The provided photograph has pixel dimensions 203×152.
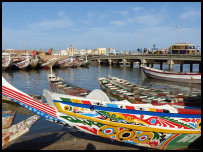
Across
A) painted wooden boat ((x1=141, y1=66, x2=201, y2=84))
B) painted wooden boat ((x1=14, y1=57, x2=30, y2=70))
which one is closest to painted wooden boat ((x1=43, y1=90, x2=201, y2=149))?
painted wooden boat ((x1=141, y1=66, x2=201, y2=84))

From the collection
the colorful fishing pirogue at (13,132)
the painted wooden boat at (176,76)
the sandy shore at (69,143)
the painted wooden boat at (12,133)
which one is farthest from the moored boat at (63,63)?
the painted wooden boat at (12,133)

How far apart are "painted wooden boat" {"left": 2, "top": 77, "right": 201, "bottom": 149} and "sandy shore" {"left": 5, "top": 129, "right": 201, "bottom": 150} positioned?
1.80 meters

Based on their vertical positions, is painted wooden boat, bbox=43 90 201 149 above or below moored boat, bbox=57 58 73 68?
below

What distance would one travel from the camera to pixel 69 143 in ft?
39.2

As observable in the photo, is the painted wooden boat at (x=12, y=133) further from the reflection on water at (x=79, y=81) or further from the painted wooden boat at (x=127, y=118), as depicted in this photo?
the reflection on water at (x=79, y=81)

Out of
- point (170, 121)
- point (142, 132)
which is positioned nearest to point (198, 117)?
point (170, 121)

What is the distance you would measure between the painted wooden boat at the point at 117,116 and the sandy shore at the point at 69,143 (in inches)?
71.0

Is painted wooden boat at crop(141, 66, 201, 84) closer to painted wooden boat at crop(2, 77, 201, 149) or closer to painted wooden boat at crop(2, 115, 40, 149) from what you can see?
painted wooden boat at crop(2, 77, 201, 149)

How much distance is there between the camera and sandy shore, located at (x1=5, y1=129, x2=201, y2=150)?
11.3 metres

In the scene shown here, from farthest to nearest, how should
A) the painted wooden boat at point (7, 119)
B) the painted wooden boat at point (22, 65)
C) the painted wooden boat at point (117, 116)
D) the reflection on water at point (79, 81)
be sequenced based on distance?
the painted wooden boat at point (22, 65), the reflection on water at point (79, 81), the painted wooden boat at point (7, 119), the painted wooden boat at point (117, 116)

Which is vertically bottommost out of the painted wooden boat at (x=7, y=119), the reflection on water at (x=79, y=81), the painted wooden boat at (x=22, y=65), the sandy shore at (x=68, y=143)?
the sandy shore at (x=68, y=143)

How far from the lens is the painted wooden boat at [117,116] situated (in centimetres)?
958

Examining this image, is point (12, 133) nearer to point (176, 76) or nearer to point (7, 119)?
point (7, 119)

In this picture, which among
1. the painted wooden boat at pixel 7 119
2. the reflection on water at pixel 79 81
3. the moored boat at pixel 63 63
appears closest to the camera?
the painted wooden boat at pixel 7 119
